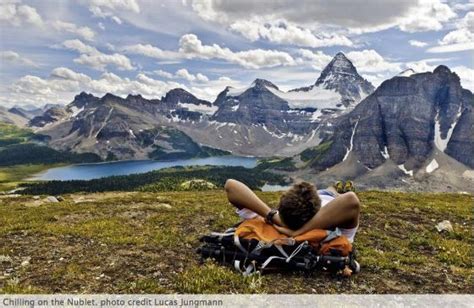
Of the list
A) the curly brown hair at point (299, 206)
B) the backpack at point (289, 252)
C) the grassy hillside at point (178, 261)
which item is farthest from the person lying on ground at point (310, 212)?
the grassy hillside at point (178, 261)

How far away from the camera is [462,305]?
349 inches

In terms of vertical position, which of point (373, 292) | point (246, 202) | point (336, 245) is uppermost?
point (246, 202)

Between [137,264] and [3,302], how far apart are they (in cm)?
342

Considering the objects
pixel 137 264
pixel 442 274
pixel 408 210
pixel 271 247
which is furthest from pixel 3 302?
pixel 408 210

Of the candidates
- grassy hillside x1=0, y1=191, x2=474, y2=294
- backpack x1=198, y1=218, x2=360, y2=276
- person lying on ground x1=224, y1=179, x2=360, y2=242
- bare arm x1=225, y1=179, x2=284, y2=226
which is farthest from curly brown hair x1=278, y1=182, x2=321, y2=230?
grassy hillside x1=0, y1=191, x2=474, y2=294

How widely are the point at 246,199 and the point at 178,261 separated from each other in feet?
8.50

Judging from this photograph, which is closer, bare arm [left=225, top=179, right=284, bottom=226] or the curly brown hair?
the curly brown hair

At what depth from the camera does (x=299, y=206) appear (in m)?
10.4

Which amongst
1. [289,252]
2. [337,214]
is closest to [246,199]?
[289,252]

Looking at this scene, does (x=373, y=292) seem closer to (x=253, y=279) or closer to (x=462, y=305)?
(x=462, y=305)

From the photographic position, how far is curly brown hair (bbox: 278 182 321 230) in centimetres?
1040

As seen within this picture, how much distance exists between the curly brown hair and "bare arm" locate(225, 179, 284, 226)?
519mm

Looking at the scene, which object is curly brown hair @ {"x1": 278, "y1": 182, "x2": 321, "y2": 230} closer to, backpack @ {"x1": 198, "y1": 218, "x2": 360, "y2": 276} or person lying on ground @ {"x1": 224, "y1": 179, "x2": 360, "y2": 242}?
person lying on ground @ {"x1": 224, "y1": 179, "x2": 360, "y2": 242}

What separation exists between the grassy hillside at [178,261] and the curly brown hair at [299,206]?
1.36 m
